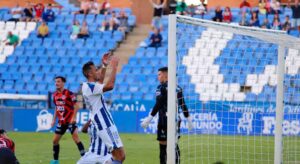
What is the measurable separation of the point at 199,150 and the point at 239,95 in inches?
128

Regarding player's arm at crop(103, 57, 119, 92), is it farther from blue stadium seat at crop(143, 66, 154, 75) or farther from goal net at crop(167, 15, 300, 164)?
blue stadium seat at crop(143, 66, 154, 75)

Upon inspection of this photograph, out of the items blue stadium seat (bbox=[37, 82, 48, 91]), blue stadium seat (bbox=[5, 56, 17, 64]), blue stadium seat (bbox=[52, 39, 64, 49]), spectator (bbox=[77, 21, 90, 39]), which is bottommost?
blue stadium seat (bbox=[37, 82, 48, 91])

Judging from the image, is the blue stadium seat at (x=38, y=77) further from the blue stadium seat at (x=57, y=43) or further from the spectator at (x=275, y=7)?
the spectator at (x=275, y=7)

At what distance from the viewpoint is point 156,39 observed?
34.8 metres

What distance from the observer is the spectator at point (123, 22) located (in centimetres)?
3650

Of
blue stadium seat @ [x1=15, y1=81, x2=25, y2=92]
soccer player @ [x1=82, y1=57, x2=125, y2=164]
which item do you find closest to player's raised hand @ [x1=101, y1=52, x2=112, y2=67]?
soccer player @ [x1=82, y1=57, x2=125, y2=164]

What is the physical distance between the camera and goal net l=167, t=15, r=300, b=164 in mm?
14031

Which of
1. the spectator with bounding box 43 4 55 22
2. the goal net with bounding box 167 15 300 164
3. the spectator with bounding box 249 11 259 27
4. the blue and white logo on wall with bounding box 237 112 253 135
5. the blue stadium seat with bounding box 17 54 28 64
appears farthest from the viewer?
the spectator with bounding box 43 4 55 22

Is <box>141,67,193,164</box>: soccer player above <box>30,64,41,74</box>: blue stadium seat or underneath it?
above

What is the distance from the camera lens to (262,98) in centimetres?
2044

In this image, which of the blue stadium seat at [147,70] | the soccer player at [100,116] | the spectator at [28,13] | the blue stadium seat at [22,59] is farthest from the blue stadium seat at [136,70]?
the soccer player at [100,116]

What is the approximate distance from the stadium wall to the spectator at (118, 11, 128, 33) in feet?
24.7

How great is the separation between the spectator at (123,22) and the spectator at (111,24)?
0.17 meters

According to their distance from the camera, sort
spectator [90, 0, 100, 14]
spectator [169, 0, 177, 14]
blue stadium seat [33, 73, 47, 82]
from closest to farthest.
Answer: blue stadium seat [33, 73, 47, 82] → spectator [169, 0, 177, 14] → spectator [90, 0, 100, 14]
